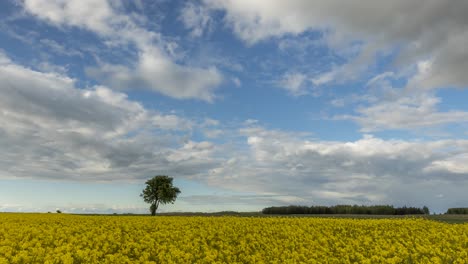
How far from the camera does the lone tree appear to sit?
90250 mm

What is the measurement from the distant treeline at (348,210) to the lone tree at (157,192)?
2708 cm

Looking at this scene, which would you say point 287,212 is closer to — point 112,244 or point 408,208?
point 408,208

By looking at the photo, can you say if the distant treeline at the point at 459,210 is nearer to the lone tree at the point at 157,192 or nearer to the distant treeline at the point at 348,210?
the distant treeline at the point at 348,210

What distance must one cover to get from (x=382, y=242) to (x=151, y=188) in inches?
2918

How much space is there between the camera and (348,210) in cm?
8906

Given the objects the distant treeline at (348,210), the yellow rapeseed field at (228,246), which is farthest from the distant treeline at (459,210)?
the yellow rapeseed field at (228,246)

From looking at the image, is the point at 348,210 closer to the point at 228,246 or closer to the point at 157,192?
the point at 157,192

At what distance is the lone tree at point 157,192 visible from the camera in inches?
3553

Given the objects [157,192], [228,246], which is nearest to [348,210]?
[157,192]

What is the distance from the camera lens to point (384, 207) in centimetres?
8450

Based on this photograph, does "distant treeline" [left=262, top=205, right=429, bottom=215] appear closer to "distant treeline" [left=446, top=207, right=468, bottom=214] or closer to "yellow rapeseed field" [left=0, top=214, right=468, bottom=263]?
"distant treeline" [left=446, top=207, right=468, bottom=214]

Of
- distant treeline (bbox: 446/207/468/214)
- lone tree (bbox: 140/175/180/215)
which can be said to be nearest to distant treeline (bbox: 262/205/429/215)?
distant treeline (bbox: 446/207/468/214)

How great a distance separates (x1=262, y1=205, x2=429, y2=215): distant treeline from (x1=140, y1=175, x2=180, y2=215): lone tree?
88.8 feet

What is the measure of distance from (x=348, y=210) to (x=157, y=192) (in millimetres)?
47478
